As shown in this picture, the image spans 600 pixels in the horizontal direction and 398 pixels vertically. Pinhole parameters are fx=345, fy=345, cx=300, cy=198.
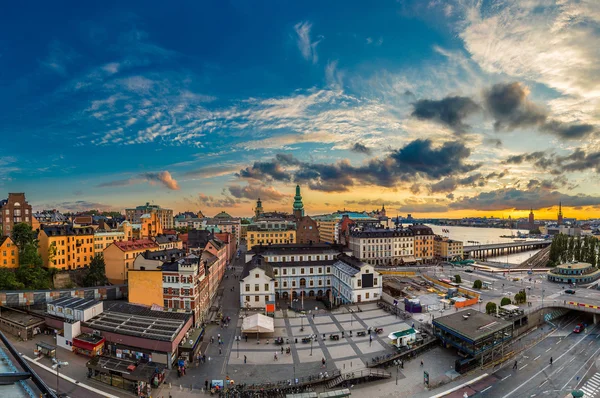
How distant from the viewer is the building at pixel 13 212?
3403 inches

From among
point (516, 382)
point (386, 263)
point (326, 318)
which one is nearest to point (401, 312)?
point (326, 318)

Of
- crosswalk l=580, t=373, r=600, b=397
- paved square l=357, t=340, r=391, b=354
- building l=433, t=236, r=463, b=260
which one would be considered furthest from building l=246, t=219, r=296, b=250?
crosswalk l=580, t=373, r=600, b=397

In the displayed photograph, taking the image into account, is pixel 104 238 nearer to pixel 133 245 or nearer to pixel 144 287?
pixel 133 245

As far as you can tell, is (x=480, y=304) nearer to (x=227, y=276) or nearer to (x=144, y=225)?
(x=227, y=276)

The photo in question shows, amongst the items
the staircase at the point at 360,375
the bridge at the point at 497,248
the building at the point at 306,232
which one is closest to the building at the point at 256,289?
the staircase at the point at 360,375

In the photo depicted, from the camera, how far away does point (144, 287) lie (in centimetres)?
5322

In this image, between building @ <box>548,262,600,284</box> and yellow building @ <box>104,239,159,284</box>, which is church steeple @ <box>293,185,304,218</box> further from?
building @ <box>548,262,600,284</box>

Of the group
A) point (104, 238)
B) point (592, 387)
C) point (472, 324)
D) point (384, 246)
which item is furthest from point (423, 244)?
point (104, 238)

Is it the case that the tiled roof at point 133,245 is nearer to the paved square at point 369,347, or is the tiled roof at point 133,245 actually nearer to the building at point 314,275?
the building at point 314,275

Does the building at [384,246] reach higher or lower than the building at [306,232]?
lower

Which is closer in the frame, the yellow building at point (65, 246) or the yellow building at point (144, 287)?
the yellow building at point (144, 287)

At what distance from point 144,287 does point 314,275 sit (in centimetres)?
3467

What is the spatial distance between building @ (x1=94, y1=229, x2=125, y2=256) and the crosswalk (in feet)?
300

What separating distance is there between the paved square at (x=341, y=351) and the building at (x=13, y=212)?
85.3 meters
